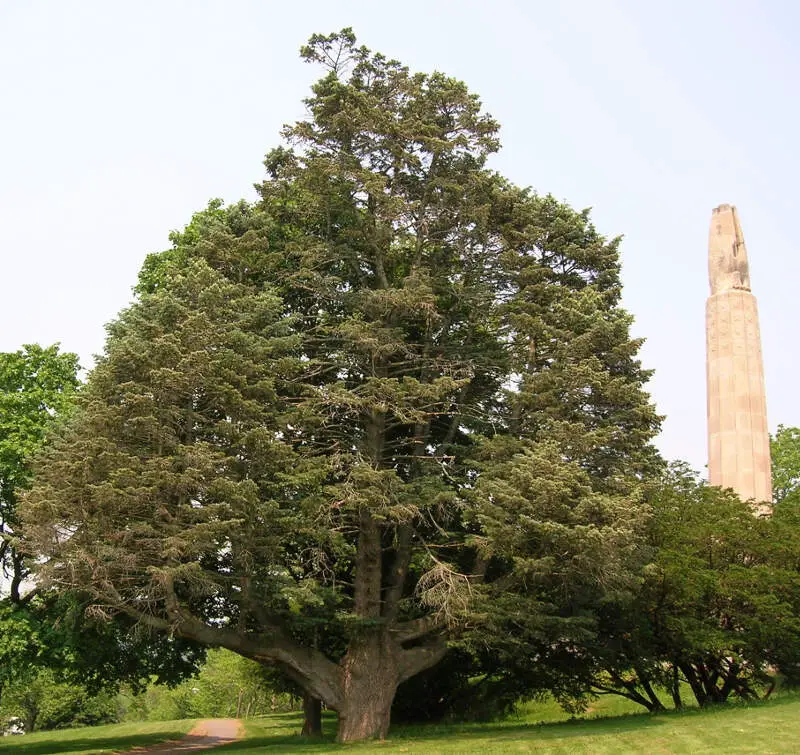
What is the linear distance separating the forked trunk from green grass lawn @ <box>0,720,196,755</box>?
9240 millimetres

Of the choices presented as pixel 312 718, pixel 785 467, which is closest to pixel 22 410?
pixel 312 718

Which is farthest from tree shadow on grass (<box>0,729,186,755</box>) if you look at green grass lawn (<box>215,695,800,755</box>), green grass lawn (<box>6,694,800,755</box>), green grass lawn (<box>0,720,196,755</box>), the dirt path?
green grass lawn (<box>215,695,800,755</box>)

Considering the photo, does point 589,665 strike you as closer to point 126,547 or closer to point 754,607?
point 754,607

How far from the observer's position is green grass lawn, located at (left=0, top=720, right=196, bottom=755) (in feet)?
94.5

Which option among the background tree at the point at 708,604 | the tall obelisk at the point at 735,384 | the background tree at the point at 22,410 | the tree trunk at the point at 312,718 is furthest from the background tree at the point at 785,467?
the background tree at the point at 22,410

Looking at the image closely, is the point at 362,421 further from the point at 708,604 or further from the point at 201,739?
the point at 201,739

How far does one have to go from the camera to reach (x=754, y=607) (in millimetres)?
21000

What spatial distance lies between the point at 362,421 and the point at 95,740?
63.6 ft

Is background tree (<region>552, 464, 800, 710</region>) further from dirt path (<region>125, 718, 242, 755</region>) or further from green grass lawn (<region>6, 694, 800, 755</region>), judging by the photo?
dirt path (<region>125, 718, 242, 755</region>)

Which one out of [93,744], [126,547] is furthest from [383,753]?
[93,744]

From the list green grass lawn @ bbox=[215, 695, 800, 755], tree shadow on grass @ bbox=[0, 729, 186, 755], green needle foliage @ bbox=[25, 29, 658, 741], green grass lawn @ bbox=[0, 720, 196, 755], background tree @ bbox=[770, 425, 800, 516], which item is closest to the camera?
green grass lawn @ bbox=[215, 695, 800, 755]

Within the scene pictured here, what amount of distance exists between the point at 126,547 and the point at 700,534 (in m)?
13.6

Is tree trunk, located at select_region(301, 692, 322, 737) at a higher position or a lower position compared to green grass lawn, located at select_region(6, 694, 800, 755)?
lower

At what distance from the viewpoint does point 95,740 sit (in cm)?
3378
